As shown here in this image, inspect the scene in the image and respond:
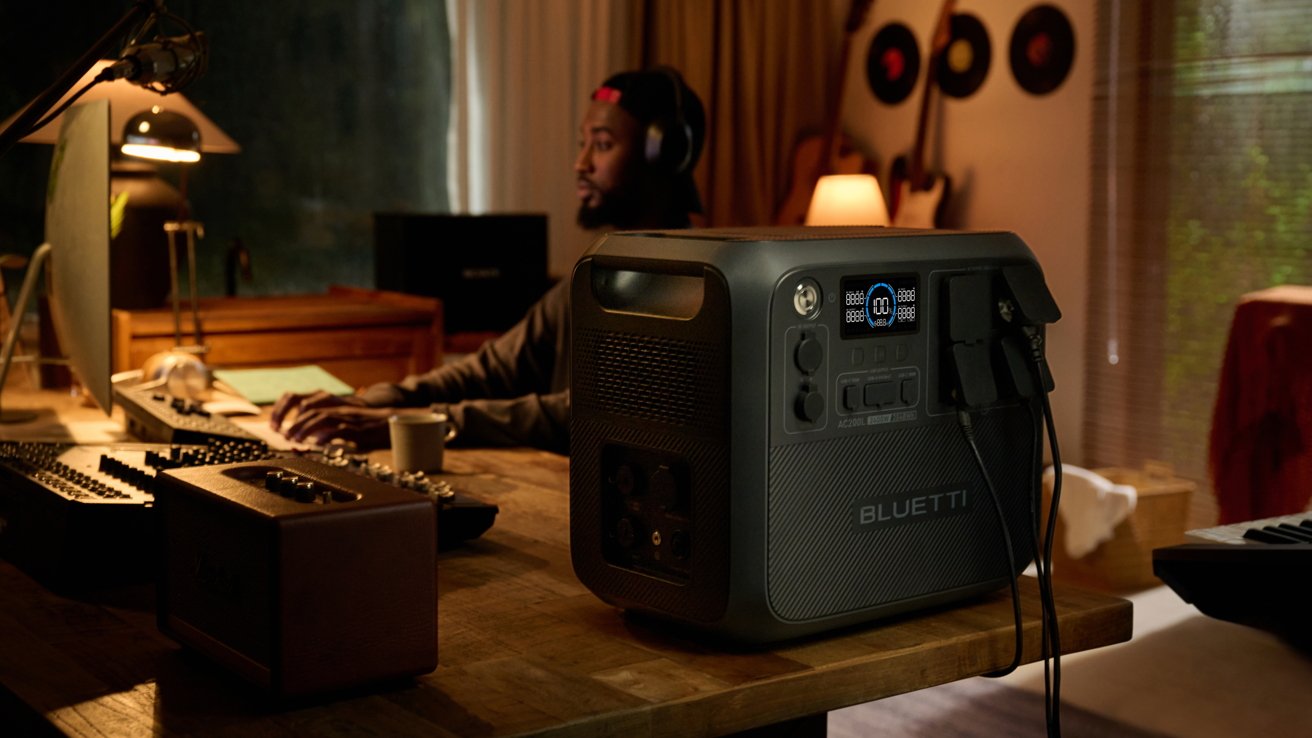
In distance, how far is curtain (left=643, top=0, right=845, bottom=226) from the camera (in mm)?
4723

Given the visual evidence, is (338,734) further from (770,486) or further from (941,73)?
(941,73)

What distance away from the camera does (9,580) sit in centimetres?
125

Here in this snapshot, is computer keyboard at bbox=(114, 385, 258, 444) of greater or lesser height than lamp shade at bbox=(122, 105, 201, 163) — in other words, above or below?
below

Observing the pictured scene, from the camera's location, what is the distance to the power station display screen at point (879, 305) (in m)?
0.98

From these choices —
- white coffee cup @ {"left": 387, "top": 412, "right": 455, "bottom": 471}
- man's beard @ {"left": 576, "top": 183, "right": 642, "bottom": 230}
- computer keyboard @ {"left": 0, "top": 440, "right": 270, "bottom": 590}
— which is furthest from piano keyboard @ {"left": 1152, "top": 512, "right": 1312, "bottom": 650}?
man's beard @ {"left": 576, "top": 183, "right": 642, "bottom": 230}

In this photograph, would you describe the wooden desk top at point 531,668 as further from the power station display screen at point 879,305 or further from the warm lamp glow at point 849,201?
the warm lamp glow at point 849,201

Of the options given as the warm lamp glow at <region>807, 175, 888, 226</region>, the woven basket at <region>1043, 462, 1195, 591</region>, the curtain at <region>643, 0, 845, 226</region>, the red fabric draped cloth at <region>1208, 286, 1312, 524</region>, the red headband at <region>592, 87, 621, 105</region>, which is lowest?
the woven basket at <region>1043, 462, 1195, 591</region>

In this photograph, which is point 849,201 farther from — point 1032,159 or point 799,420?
point 799,420

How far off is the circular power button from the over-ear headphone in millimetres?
1538

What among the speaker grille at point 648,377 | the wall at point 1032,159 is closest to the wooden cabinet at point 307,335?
the speaker grille at point 648,377

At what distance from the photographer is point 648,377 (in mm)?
1003

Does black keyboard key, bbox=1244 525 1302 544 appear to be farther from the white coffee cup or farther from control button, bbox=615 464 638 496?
the white coffee cup

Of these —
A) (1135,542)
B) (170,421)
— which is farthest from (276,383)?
(1135,542)

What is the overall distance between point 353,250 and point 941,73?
6.57 feet
